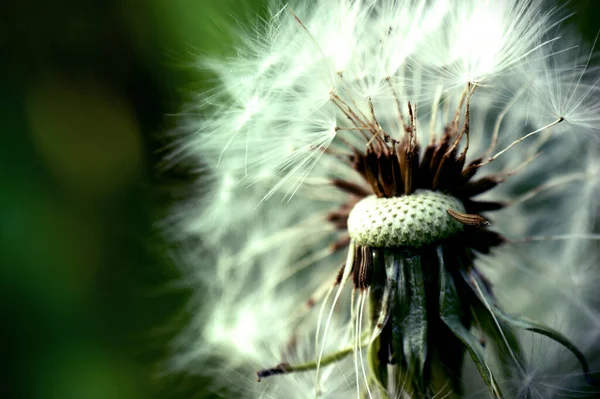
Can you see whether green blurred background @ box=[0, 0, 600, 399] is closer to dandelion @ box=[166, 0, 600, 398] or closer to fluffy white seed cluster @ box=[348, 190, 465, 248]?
dandelion @ box=[166, 0, 600, 398]

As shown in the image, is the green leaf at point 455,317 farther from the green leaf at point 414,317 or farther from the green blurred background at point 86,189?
the green blurred background at point 86,189

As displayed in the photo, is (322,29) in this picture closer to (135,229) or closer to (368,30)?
(368,30)

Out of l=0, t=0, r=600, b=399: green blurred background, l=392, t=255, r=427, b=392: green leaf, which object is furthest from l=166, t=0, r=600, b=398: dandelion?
l=0, t=0, r=600, b=399: green blurred background

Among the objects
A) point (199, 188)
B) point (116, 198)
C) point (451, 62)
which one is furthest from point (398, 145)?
point (116, 198)

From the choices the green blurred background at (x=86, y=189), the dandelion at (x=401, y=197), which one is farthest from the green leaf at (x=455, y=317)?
the green blurred background at (x=86, y=189)

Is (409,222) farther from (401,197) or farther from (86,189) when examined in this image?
(86,189)
